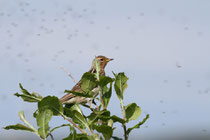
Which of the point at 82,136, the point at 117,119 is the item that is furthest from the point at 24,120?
the point at 117,119

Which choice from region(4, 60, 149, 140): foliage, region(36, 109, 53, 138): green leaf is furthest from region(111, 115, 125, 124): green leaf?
region(36, 109, 53, 138): green leaf

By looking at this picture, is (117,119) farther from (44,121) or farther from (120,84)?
(44,121)

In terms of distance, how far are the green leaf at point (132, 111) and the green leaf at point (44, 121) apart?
33.1 inches

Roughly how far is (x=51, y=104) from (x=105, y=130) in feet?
2.12

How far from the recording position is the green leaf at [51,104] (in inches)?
188

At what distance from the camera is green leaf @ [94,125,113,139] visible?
4.66 m

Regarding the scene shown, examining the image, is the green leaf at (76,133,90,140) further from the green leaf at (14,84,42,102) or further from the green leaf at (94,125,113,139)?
the green leaf at (14,84,42,102)

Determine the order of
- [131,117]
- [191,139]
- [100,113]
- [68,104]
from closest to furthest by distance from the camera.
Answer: [100,113], [131,117], [68,104], [191,139]

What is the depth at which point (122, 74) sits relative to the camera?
16.5ft

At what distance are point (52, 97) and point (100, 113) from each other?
0.55 meters

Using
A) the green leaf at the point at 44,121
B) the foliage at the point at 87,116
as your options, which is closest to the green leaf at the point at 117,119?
the foliage at the point at 87,116

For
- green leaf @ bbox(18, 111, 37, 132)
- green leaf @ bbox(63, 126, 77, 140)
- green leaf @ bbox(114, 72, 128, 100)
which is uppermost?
green leaf @ bbox(114, 72, 128, 100)

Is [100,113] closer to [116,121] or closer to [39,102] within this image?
[116,121]

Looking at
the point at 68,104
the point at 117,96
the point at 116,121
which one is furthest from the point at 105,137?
the point at 68,104
